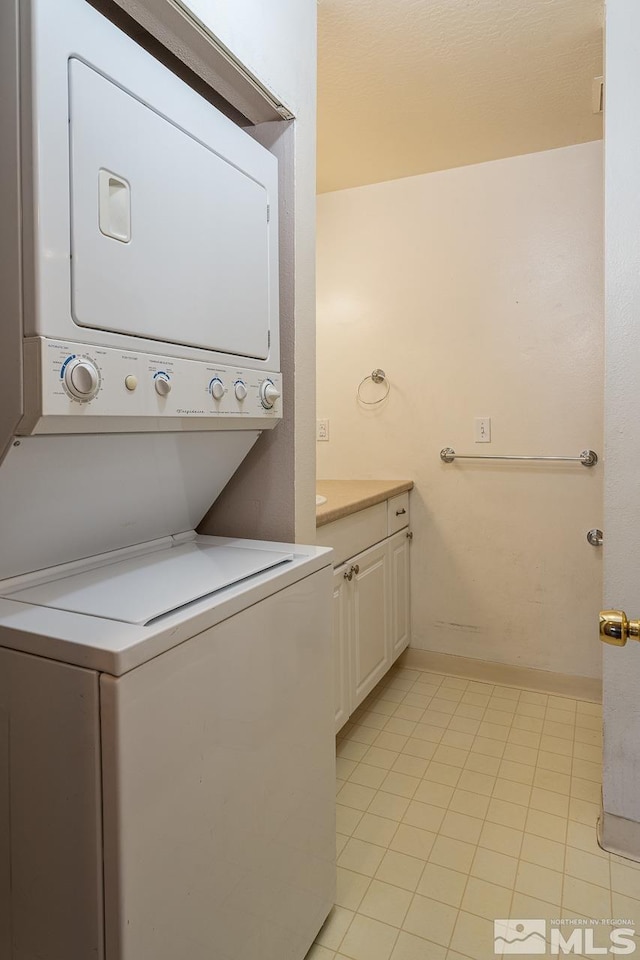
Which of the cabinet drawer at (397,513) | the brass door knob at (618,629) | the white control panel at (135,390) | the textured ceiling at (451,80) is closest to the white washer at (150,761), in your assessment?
the white control panel at (135,390)

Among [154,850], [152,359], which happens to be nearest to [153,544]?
[152,359]

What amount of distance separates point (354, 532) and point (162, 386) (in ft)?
4.11

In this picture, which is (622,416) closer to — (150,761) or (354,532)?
(354,532)

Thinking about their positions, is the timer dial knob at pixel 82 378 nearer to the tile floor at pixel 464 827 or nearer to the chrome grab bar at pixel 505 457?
the tile floor at pixel 464 827

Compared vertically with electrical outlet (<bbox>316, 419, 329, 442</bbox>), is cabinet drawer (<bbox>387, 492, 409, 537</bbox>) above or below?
below

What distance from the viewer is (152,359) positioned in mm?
999

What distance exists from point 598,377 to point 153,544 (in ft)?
6.52

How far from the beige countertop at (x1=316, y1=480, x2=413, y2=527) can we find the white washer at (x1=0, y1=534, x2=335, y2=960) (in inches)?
27.4

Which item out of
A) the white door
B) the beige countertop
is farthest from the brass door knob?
the beige countertop

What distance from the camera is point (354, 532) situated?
215cm

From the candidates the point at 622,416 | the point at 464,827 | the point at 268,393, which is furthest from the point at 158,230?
the point at 464,827

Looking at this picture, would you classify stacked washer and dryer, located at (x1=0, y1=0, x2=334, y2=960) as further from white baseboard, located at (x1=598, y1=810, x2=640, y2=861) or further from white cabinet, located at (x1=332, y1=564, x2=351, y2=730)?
white baseboard, located at (x1=598, y1=810, x2=640, y2=861)

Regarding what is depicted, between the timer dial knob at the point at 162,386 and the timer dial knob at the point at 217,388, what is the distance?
0.13 m

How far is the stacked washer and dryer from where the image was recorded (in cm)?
79
